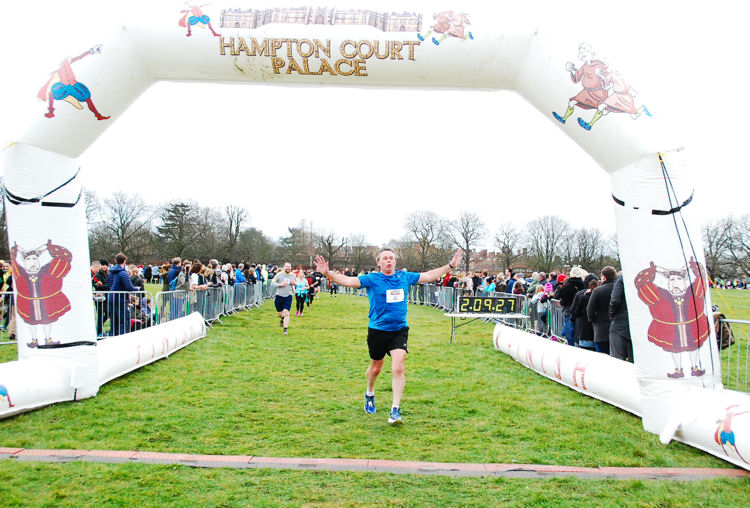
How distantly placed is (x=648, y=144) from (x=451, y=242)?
64.7 metres

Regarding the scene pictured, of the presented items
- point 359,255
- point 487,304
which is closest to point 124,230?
point 359,255

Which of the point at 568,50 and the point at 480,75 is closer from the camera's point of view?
the point at 568,50

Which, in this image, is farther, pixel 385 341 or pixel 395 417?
pixel 385 341

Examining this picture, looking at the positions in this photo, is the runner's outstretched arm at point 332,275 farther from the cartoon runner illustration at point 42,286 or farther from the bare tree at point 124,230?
the bare tree at point 124,230

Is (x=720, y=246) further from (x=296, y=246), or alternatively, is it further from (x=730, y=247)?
(x=296, y=246)

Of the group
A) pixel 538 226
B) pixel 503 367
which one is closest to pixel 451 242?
pixel 538 226

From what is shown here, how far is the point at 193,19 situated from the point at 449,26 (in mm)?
2900

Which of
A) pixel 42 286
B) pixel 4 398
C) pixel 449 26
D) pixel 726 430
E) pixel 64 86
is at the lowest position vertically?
pixel 726 430

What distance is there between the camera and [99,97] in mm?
6191

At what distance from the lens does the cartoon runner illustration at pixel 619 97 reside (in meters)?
5.51

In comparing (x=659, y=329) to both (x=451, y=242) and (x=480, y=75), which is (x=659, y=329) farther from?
(x=451, y=242)

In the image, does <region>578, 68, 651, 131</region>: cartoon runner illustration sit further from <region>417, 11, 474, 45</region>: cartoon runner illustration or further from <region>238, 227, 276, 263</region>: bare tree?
<region>238, 227, 276, 263</region>: bare tree

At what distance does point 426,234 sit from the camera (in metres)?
70.1

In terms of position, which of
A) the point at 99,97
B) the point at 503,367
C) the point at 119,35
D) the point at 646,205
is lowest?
the point at 503,367
